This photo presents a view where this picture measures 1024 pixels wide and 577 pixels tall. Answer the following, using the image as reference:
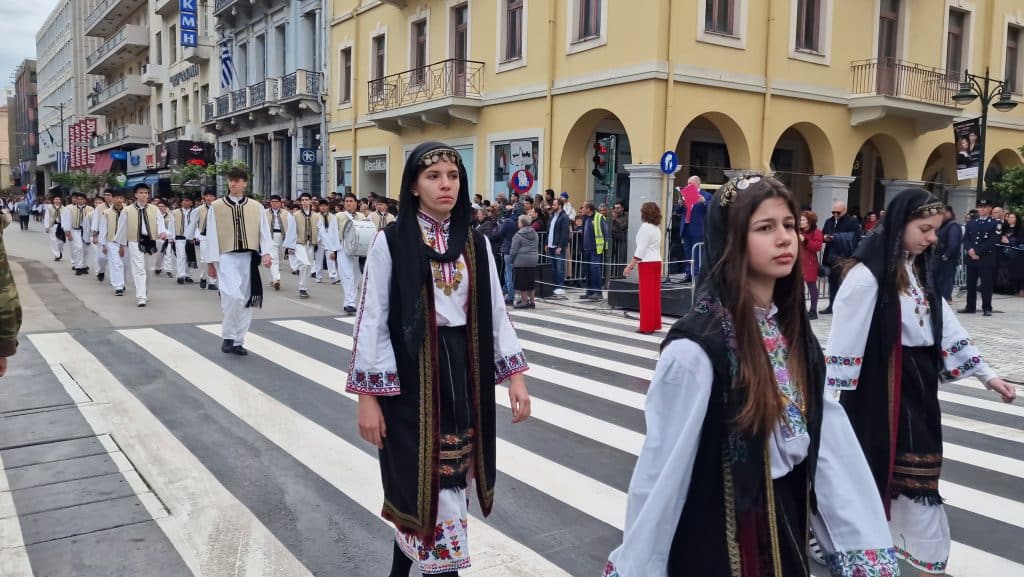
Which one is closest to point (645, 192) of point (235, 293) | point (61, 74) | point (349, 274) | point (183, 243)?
point (349, 274)

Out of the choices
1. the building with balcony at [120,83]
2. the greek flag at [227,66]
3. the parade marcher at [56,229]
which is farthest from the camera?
the building with balcony at [120,83]

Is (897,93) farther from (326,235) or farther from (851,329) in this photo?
(851,329)

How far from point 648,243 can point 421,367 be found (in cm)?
881

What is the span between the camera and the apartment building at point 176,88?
131ft

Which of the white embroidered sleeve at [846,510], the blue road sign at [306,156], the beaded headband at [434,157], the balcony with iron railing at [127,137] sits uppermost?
the balcony with iron railing at [127,137]

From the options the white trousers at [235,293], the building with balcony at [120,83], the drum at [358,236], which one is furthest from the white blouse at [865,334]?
the building with balcony at [120,83]

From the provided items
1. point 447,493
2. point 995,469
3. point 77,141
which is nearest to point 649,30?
point 995,469

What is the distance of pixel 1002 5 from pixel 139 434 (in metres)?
25.4

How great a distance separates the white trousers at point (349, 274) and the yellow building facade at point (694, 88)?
6613 mm

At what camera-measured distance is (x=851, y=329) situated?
3.68 m

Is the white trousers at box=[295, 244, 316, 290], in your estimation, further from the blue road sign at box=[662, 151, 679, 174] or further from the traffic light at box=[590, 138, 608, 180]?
the traffic light at box=[590, 138, 608, 180]

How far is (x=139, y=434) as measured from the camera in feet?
20.2

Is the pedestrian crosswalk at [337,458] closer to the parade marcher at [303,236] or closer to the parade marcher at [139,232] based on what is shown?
the parade marcher at [139,232]

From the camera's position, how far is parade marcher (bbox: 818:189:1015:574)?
359 centimetres
